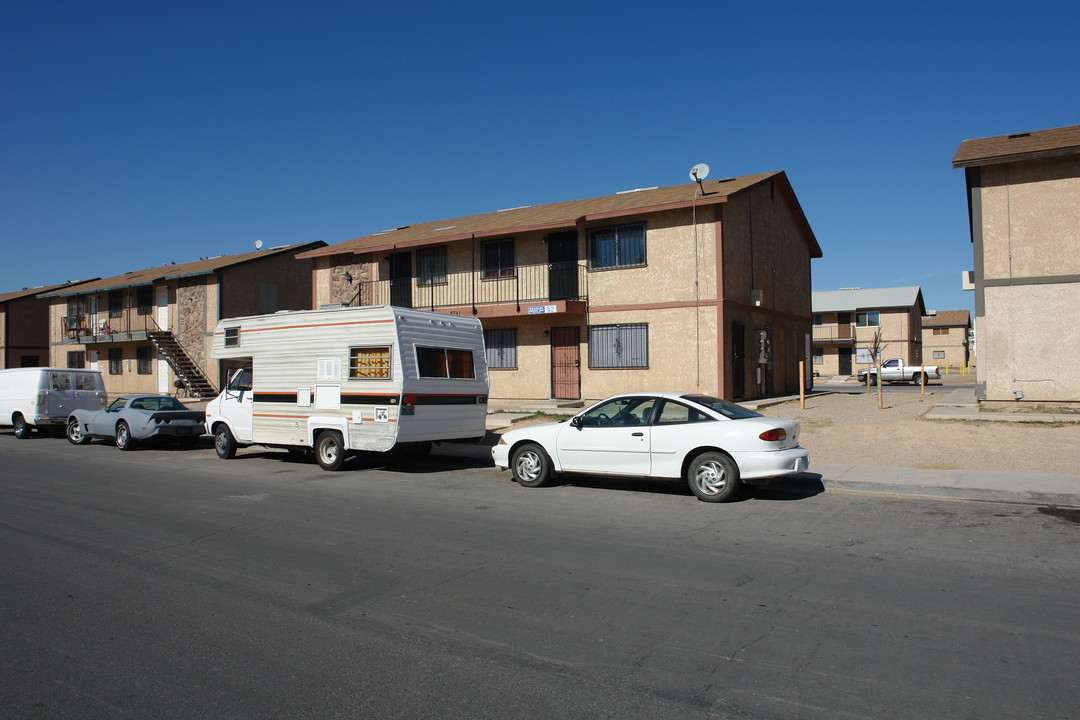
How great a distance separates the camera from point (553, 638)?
193 inches

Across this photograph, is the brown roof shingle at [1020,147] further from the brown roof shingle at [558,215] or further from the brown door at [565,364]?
the brown door at [565,364]

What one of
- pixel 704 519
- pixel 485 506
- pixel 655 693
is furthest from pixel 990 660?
pixel 485 506

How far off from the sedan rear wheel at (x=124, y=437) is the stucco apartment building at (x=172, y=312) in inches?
608

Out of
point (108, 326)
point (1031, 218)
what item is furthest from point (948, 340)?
point (108, 326)

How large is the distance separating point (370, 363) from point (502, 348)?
1248 cm

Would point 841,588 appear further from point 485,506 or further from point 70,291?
point 70,291

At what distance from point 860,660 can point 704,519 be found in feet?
13.8

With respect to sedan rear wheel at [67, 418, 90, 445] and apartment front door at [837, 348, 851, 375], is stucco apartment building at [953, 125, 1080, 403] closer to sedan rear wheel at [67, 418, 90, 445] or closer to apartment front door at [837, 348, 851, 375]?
sedan rear wheel at [67, 418, 90, 445]

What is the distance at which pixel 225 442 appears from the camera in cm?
1527

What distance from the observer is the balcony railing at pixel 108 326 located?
3644cm

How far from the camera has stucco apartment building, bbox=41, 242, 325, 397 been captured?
33.9 metres

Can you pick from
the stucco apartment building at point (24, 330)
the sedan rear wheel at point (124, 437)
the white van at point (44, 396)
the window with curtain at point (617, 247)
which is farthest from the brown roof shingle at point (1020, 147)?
the stucco apartment building at point (24, 330)

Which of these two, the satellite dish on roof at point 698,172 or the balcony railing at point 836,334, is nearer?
the satellite dish on roof at point 698,172

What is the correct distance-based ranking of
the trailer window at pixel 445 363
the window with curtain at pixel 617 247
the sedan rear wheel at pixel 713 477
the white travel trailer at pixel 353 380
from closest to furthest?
the sedan rear wheel at pixel 713 477
the white travel trailer at pixel 353 380
the trailer window at pixel 445 363
the window with curtain at pixel 617 247
